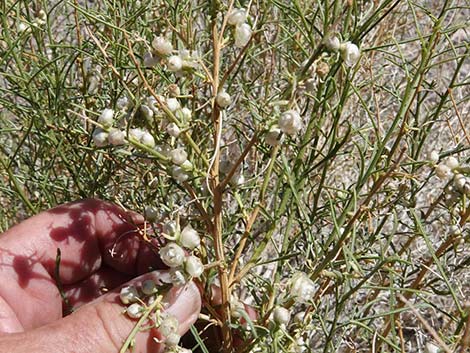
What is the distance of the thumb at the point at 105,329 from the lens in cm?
87

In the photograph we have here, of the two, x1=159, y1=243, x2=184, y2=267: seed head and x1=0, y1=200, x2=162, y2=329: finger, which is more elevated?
x1=159, y1=243, x2=184, y2=267: seed head

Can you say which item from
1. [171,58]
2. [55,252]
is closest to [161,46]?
[171,58]

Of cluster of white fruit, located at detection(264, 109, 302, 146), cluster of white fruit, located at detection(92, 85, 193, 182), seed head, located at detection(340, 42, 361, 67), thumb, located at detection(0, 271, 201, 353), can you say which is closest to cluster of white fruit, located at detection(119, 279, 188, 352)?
thumb, located at detection(0, 271, 201, 353)

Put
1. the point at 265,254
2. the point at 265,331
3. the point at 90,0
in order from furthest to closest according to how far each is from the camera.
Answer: the point at 90,0 → the point at 265,254 → the point at 265,331

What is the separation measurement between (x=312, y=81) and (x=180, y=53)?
0.17 meters

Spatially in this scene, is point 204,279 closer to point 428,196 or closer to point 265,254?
point 265,254

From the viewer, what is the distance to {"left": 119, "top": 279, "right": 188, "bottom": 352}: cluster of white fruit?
824 mm

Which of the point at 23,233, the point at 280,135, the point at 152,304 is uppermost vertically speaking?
the point at 280,135

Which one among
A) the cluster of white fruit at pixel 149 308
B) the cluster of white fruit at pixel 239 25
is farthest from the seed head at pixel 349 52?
the cluster of white fruit at pixel 149 308

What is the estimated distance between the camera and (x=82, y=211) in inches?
42.0

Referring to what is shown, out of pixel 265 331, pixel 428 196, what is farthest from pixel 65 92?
pixel 428 196

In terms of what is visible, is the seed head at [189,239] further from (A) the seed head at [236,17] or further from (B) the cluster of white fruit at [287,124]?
(A) the seed head at [236,17]

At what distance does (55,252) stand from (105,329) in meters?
0.33

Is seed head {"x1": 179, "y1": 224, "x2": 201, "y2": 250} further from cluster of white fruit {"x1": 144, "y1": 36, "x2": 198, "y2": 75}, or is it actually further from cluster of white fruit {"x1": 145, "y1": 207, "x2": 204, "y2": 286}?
cluster of white fruit {"x1": 144, "y1": 36, "x2": 198, "y2": 75}
